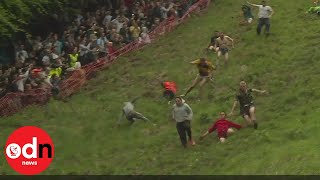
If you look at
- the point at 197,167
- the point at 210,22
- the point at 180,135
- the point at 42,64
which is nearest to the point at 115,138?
the point at 180,135

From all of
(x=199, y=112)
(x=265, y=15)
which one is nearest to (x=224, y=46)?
(x=265, y=15)

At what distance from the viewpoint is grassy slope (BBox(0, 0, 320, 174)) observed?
1833cm

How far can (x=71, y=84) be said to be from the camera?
26969 millimetres

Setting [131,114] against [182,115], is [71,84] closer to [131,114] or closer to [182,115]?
[131,114]

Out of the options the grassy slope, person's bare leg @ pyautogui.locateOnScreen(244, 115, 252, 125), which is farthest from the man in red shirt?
person's bare leg @ pyautogui.locateOnScreen(244, 115, 252, 125)

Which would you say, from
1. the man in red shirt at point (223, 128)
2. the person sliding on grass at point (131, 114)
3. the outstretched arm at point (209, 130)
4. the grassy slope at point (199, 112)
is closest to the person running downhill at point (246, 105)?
the grassy slope at point (199, 112)

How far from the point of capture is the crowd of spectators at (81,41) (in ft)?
85.6

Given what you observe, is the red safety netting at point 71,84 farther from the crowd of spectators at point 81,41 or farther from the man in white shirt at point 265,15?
the man in white shirt at point 265,15

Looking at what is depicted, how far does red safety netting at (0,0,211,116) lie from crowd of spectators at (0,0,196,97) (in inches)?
9.5

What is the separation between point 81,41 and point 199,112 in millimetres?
8562

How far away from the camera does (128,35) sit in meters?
31.1

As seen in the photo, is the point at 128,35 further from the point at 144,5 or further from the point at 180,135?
the point at 180,135

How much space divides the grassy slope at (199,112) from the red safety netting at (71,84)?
0.48m

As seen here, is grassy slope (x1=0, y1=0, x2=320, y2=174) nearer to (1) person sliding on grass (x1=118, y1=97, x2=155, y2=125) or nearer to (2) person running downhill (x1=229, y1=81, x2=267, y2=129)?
(1) person sliding on grass (x1=118, y1=97, x2=155, y2=125)
